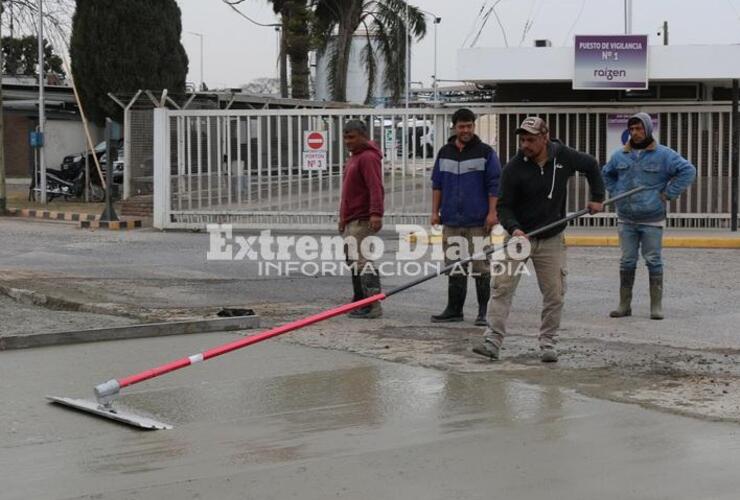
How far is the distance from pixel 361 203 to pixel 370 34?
33.3 m

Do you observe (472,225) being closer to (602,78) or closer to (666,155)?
(666,155)

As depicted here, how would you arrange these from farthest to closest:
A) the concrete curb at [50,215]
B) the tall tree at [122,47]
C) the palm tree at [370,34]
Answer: the palm tree at [370,34]
the tall tree at [122,47]
the concrete curb at [50,215]

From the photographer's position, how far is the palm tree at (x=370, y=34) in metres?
38.6

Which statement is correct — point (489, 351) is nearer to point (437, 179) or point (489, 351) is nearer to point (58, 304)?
point (437, 179)

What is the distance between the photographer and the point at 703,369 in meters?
7.35

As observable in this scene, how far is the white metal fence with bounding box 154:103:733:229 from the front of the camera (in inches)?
719

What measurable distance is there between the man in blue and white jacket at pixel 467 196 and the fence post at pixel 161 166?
35.1ft

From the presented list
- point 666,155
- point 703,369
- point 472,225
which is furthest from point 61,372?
point 666,155

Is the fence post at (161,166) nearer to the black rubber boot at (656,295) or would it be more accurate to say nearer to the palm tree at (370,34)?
the black rubber boot at (656,295)

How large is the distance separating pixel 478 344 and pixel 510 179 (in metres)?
1.23

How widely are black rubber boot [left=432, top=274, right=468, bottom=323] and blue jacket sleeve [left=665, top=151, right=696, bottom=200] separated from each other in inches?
75.0

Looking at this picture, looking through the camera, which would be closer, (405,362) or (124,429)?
(124,429)

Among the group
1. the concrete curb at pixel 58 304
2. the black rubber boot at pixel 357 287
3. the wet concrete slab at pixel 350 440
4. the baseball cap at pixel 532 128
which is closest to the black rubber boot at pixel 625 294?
the black rubber boot at pixel 357 287

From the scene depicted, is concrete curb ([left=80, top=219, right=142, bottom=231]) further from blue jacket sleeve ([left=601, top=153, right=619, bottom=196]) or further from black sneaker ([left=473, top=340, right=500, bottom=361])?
black sneaker ([left=473, top=340, right=500, bottom=361])
